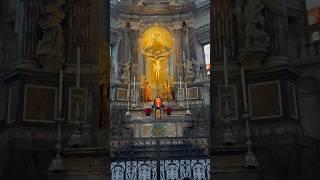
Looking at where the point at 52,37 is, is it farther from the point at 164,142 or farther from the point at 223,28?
the point at 164,142

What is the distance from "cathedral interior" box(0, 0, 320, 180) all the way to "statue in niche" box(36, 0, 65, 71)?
2 cm

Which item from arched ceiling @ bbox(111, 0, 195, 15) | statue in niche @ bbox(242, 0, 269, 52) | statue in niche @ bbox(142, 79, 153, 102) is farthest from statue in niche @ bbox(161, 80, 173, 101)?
statue in niche @ bbox(242, 0, 269, 52)

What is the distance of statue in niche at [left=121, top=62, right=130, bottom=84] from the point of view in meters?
21.2

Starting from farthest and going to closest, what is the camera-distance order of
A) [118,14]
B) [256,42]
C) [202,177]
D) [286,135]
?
[118,14], [202,177], [256,42], [286,135]

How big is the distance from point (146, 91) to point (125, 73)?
123cm

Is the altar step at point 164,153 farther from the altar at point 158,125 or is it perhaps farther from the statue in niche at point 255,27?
the altar at point 158,125

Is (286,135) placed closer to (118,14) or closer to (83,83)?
(83,83)

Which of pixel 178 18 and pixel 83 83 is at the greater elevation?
pixel 178 18

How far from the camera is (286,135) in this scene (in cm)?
809

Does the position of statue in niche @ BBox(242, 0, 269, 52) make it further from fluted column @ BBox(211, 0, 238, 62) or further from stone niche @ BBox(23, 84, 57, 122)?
stone niche @ BBox(23, 84, 57, 122)

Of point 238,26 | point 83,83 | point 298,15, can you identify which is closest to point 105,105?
point 83,83

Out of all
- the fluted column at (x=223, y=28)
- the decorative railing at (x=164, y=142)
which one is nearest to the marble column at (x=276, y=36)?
the fluted column at (x=223, y=28)

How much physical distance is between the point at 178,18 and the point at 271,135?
14.7 m

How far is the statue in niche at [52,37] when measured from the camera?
342 inches
